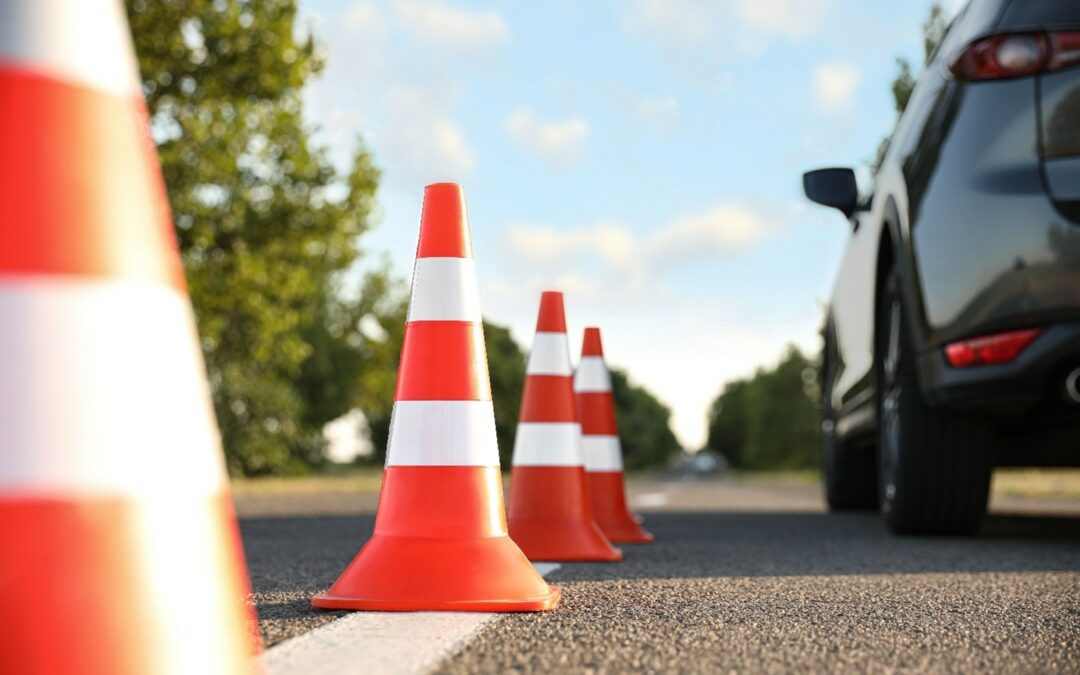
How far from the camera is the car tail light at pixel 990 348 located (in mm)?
5016

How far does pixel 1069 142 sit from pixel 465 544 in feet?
8.89

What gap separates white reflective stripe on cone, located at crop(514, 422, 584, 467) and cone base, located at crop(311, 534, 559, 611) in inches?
79.0

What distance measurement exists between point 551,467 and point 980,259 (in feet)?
6.28

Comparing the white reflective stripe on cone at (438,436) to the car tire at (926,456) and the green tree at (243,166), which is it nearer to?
the car tire at (926,456)

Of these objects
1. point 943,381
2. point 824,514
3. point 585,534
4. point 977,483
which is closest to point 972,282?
point 943,381

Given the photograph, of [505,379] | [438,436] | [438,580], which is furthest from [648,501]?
[505,379]

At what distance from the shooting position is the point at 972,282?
5.11 meters

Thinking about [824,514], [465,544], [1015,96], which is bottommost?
[824,514]

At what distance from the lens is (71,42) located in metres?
1.95

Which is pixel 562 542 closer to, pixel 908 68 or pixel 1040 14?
pixel 1040 14

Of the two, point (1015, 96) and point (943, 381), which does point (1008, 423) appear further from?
point (1015, 96)

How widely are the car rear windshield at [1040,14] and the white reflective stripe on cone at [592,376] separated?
3355mm

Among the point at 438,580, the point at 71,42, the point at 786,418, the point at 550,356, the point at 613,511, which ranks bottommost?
the point at 786,418

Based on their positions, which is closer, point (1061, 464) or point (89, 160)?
point (89, 160)
